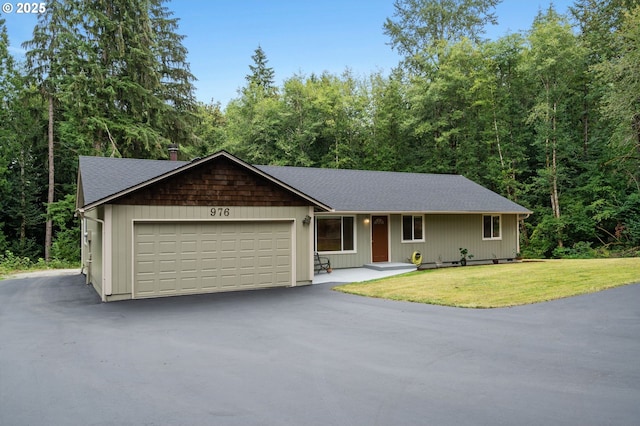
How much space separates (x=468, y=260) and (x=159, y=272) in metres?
12.9

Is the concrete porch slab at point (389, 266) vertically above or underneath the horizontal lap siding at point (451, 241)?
underneath

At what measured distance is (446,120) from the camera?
27609 mm

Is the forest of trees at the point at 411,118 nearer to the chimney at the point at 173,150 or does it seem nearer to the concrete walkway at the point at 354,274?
the chimney at the point at 173,150

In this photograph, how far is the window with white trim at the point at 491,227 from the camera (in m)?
19.1

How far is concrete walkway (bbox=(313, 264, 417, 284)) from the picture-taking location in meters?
13.5

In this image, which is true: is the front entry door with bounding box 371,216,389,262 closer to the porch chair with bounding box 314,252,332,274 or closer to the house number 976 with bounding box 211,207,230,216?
the porch chair with bounding box 314,252,332,274

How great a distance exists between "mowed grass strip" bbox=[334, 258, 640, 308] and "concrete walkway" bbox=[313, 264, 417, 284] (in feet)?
2.38

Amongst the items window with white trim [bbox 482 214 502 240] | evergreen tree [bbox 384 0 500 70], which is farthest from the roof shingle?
evergreen tree [bbox 384 0 500 70]

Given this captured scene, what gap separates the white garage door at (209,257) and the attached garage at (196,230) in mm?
25

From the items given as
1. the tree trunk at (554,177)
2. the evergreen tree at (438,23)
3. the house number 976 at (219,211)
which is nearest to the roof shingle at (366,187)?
the house number 976 at (219,211)

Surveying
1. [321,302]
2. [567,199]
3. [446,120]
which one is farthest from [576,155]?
[321,302]

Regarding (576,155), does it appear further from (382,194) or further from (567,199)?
(382,194)

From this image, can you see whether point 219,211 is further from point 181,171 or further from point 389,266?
point 389,266

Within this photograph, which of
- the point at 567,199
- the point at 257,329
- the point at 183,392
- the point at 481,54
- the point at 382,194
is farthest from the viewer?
the point at 481,54
